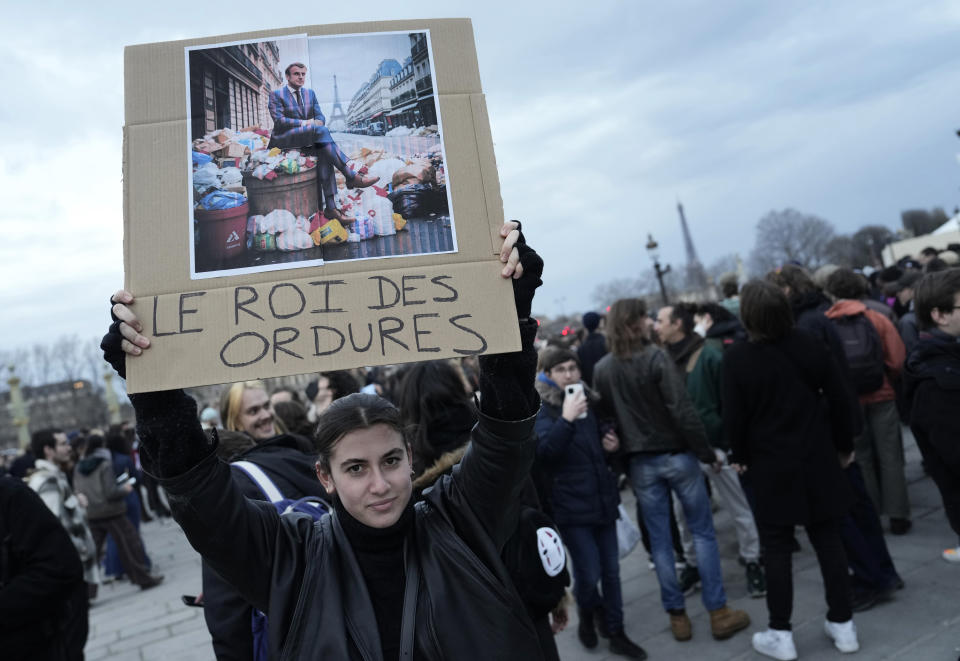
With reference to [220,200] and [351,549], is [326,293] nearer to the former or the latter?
[220,200]

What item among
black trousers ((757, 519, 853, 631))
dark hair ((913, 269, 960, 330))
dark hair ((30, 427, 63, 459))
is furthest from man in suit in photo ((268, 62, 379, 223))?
dark hair ((30, 427, 63, 459))

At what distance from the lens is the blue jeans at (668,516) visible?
4.55 meters

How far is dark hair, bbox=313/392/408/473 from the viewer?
75.9 inches

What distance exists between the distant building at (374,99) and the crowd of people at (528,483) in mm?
465

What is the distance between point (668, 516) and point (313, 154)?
3.82m

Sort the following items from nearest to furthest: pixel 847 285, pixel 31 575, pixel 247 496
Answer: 1. pixel 247 496
2. pixel 31 575
3. pixel 847 285

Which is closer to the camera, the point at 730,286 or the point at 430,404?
the point at 430,404

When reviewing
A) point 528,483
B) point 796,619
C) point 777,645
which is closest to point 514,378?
point 528,483

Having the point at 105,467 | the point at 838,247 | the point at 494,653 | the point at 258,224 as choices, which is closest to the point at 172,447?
the point at 258,224

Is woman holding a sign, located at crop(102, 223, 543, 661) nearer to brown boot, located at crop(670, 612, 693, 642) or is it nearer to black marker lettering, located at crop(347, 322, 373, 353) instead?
black marker lettering, located at crop(347, 322, 373, 353)

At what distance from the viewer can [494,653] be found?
172 cm

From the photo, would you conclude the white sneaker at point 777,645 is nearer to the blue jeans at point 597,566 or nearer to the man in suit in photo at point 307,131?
the blue jeans at point 597,566

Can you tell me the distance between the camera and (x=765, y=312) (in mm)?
4031

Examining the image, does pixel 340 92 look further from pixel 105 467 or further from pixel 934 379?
pixel 105 467
